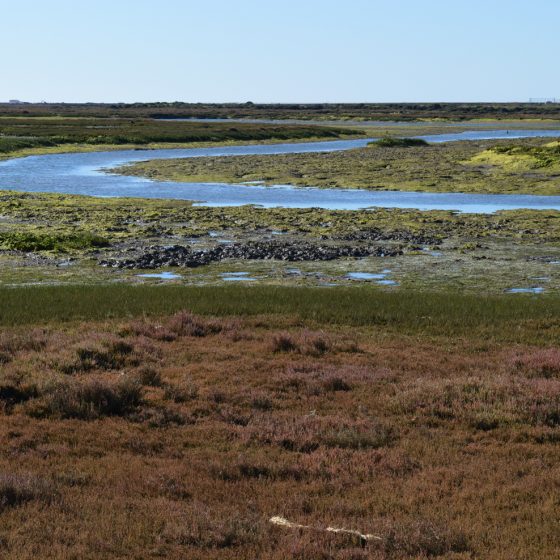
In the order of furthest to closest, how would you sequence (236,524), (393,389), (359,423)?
(393,389) → (359,423) → (236,524)

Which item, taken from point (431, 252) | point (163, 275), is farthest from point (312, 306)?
point (431, 252)

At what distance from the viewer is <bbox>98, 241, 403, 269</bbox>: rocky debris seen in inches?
1420

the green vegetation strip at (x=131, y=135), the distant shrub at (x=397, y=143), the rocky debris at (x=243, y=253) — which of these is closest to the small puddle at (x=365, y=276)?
the rocky debris at (x=243, y=253)

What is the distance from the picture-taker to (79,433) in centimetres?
1527

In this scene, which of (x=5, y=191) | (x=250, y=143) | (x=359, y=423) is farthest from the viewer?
(x=250, y=143)

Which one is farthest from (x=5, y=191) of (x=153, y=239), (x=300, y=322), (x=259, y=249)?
(x=300, y=322)

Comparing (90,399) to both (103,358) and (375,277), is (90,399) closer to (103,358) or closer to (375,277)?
(103,358)

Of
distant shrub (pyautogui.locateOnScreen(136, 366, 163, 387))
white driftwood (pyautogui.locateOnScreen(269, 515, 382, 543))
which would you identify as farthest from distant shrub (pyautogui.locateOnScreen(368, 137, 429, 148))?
white driftwood (pyautogui.locateOnScreen(269, 515, 382, 543))

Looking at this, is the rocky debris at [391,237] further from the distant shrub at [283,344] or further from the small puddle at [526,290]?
the distant shrub at [283,344]

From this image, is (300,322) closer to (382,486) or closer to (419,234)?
(382,486)

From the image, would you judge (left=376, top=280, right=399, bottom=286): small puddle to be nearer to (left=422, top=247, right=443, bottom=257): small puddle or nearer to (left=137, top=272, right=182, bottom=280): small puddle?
(left=422, top=247, right=443, bottom=257): small puddle

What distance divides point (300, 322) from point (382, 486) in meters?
13.0

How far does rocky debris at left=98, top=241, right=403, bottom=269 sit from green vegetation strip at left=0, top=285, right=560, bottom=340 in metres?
5.56

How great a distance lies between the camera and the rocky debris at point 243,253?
118 ft
